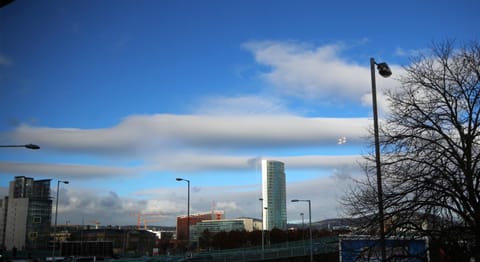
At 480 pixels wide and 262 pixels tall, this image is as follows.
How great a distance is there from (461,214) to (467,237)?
0.64 m

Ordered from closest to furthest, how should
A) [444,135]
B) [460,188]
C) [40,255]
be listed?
[460,188] < [444,135] < [40,255]

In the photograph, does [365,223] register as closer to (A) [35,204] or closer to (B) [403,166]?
(B) [403,166]

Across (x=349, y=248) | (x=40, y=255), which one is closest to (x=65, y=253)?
(x=40, y=255)

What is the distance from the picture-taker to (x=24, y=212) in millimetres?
115062

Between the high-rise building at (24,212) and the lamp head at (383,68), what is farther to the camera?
the high-rise building at (24,212)

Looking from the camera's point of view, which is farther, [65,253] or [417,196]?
[65,253]

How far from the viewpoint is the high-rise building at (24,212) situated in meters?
113

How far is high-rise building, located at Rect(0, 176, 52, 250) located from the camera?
11331cm

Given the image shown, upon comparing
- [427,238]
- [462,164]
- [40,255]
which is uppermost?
[462,164]

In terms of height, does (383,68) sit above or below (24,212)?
above

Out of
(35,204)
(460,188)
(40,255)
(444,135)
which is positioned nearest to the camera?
(460,188)

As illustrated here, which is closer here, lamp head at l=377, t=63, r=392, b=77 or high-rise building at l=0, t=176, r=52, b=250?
lamp head at l=377, t=63, r=392, b=77

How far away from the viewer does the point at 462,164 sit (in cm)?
1305

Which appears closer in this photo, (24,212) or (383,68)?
(383,68)
